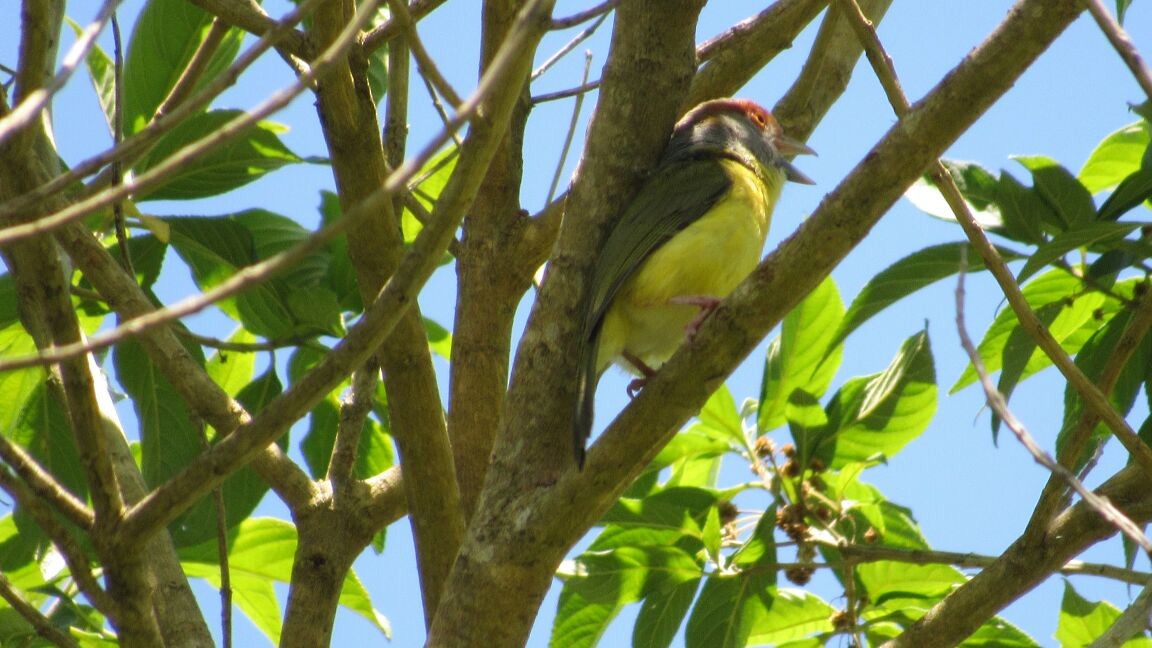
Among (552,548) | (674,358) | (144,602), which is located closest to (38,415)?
(144,602)

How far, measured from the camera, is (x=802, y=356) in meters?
3.75

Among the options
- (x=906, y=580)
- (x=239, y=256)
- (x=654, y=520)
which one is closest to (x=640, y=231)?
(x=654, y=520)

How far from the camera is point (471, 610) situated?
2746mm

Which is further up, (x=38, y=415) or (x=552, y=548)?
(x=38, y=415)

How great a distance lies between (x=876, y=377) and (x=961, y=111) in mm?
1646

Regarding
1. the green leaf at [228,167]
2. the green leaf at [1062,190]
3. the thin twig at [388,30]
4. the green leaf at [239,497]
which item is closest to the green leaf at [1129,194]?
the green leaf at [1062,190]

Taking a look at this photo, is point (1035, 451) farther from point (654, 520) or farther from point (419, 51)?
point (654, 520)

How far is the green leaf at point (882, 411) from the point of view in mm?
3648

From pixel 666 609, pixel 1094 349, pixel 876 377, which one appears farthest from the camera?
pixel 876 377

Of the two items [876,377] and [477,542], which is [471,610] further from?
[876,377]

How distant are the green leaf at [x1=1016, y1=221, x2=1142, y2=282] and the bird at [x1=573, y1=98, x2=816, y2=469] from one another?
84 cm

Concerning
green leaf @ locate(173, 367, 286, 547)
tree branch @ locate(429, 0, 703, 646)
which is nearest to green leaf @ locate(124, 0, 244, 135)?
green leaf @ locate(173, 367, 286, 547)

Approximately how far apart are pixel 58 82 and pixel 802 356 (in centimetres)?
246

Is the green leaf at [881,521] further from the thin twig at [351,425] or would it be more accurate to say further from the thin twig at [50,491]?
the thin twig at [50,491]
